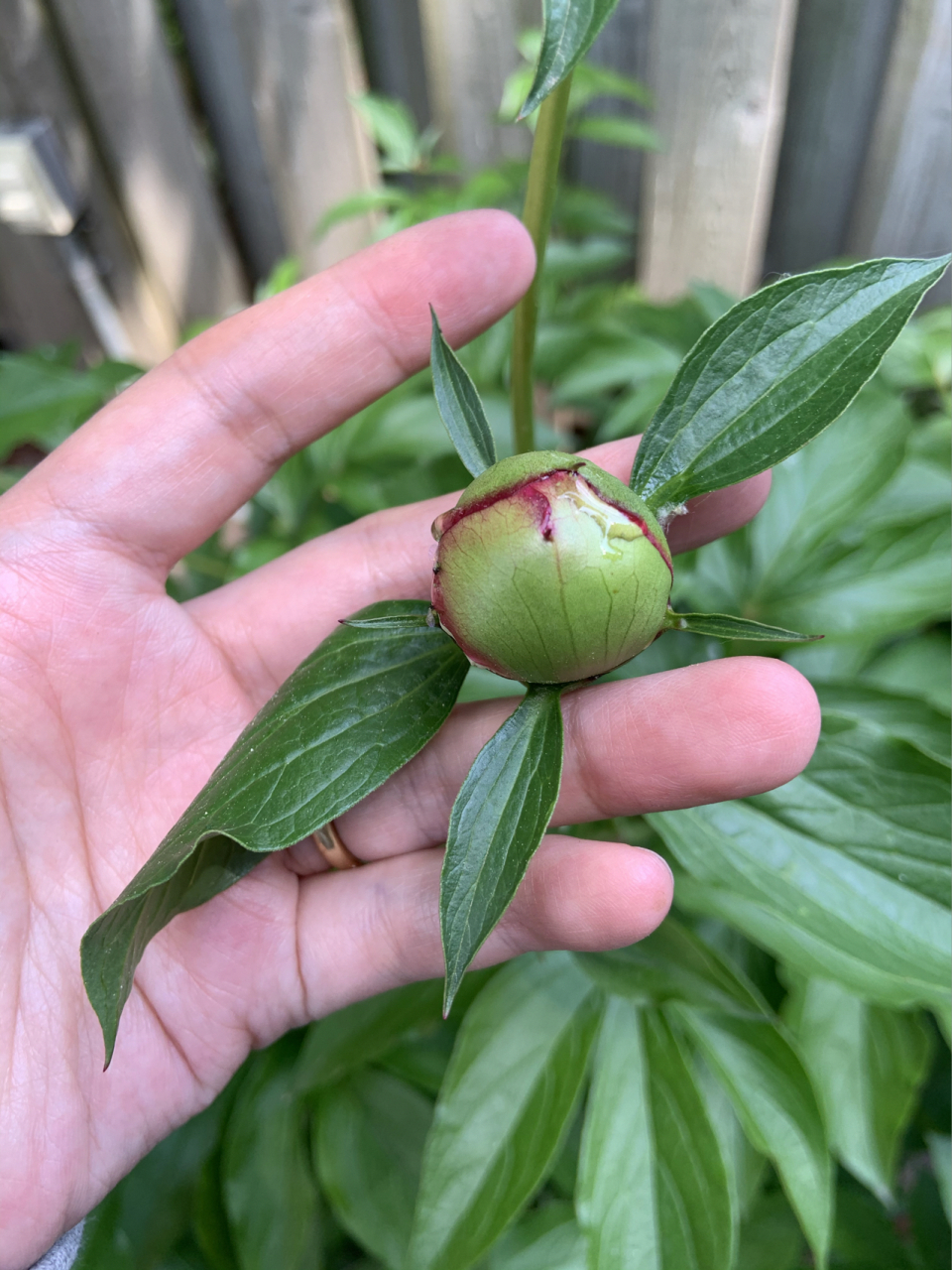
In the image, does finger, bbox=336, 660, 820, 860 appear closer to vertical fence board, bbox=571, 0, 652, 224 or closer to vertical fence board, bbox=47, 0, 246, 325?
vertical fence board, bbox=571, 0, 652, 224

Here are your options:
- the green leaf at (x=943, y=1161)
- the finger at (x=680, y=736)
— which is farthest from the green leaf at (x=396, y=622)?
the green leaf at (x=943, y=1161)

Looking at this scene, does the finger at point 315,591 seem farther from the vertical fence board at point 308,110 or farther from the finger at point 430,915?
the vertical fence board at point 308,110

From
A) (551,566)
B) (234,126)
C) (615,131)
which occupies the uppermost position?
(234,126)

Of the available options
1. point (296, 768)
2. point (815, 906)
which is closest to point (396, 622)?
point (296, 768)

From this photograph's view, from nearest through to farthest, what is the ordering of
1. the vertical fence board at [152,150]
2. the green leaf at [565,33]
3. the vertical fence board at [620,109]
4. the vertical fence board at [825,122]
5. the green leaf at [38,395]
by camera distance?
1. the green leaf at [565,33]
2. the green leaf at [38,395]
3. the vertical fence board at [825,122]
4. the vertical fence board at [620,109]
5. the vertical fence board at [152,150]

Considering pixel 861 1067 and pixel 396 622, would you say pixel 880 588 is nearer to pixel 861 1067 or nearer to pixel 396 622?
pixel 861 1067

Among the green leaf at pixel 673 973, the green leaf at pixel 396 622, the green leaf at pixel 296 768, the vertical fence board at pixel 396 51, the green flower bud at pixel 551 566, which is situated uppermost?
the vertical fence board at pixel 396 51
